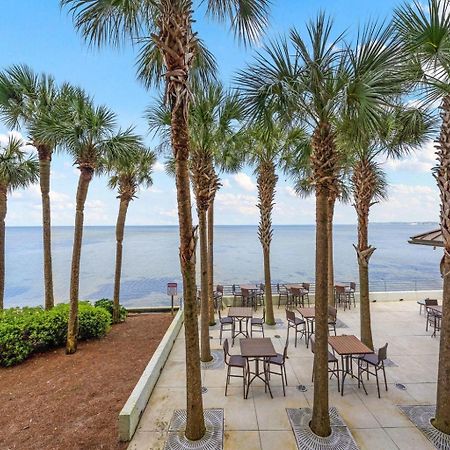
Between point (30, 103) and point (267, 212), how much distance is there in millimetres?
8002

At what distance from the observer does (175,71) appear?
3.56 m

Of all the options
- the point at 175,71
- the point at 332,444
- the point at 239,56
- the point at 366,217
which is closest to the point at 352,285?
the point at 366,217

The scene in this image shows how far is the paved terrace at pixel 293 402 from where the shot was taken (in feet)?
13.1

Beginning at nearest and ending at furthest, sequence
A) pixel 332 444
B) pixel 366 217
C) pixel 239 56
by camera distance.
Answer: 1. pixel 332 444
2. pixel 239 56
3. pixel 366 217

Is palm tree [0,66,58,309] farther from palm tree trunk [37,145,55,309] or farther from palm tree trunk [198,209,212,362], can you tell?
palm tree trunk [198,209,212,362]

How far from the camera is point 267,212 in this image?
963cm

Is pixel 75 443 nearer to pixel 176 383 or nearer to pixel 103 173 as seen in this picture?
pixel 176 383

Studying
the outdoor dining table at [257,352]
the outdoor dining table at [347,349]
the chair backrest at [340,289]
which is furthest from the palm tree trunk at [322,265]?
the chair backrest at [340,289]

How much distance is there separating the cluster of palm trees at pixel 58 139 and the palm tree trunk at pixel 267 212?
4.07 m

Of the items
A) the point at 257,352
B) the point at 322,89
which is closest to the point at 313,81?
the point at 322,89

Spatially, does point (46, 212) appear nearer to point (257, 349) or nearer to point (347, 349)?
point (257, 349)

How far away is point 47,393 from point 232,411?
3627mm

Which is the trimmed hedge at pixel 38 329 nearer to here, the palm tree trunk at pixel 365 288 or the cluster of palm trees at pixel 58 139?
the cluster of palm trees at pixel 58 139

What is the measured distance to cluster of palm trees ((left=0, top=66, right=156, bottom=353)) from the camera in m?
6.73
